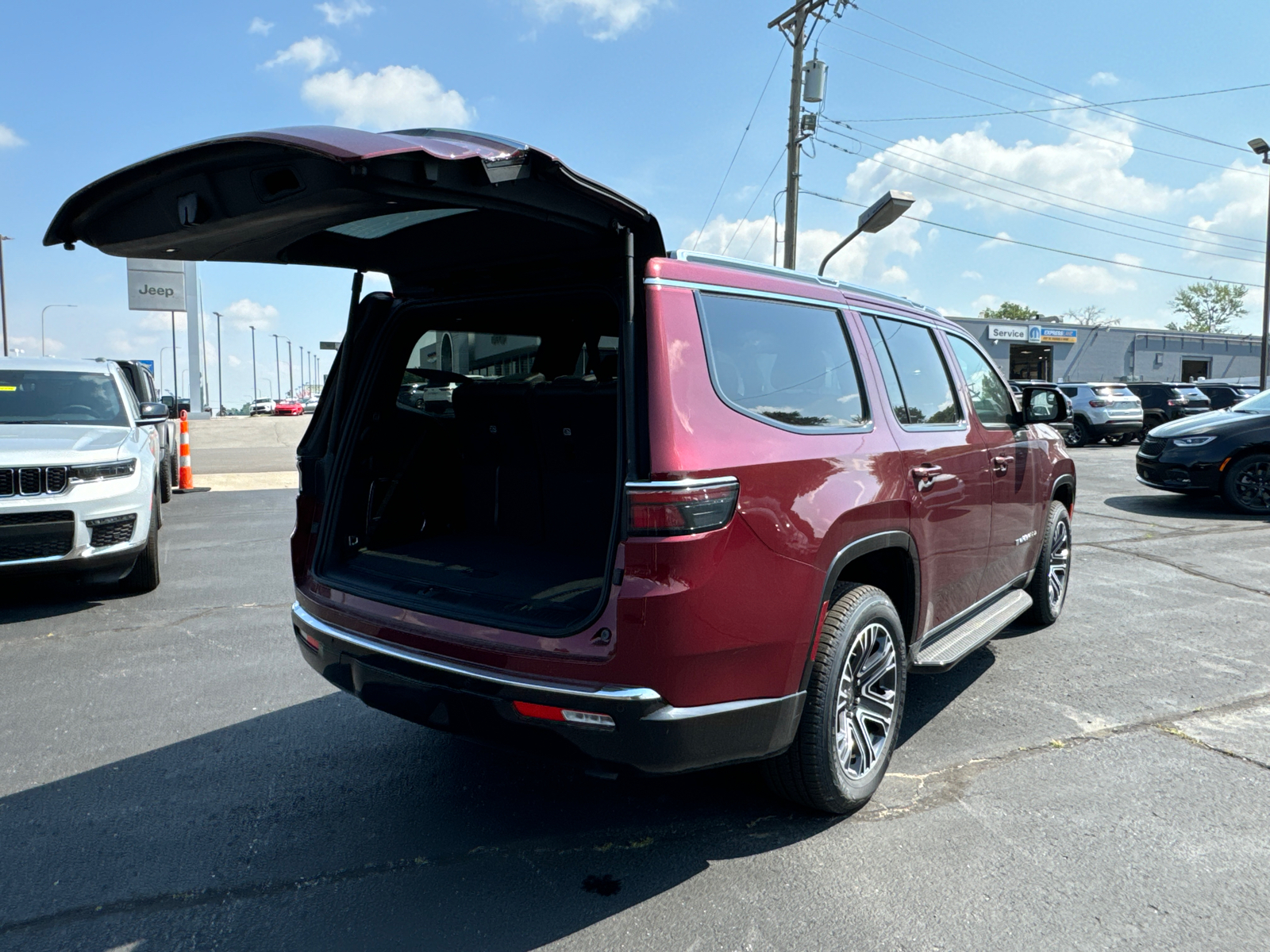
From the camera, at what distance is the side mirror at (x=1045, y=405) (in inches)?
200

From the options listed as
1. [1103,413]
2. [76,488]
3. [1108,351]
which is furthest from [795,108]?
[1108,351]

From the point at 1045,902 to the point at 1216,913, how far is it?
0.47m

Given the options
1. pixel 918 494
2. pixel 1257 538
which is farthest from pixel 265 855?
pixel 1257 538

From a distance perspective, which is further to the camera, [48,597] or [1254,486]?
[1254,486]

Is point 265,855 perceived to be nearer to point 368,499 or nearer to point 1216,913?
point 368,499

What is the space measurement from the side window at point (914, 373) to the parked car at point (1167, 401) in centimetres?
2252

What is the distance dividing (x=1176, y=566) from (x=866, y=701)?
5783 mm

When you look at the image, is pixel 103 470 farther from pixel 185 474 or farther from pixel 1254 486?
pixel 1254 486

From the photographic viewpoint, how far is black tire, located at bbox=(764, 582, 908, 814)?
2.84 m

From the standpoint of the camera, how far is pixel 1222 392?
25844mm

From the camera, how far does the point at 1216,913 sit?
254 cm

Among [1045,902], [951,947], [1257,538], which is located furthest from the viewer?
[1257,538]

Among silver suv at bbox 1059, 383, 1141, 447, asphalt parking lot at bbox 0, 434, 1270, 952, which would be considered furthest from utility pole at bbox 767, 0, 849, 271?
asphalt parking lot at bbox 0, 434, 1270, 952

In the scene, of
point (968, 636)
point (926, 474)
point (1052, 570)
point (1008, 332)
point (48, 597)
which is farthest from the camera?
point (1008, 332)
